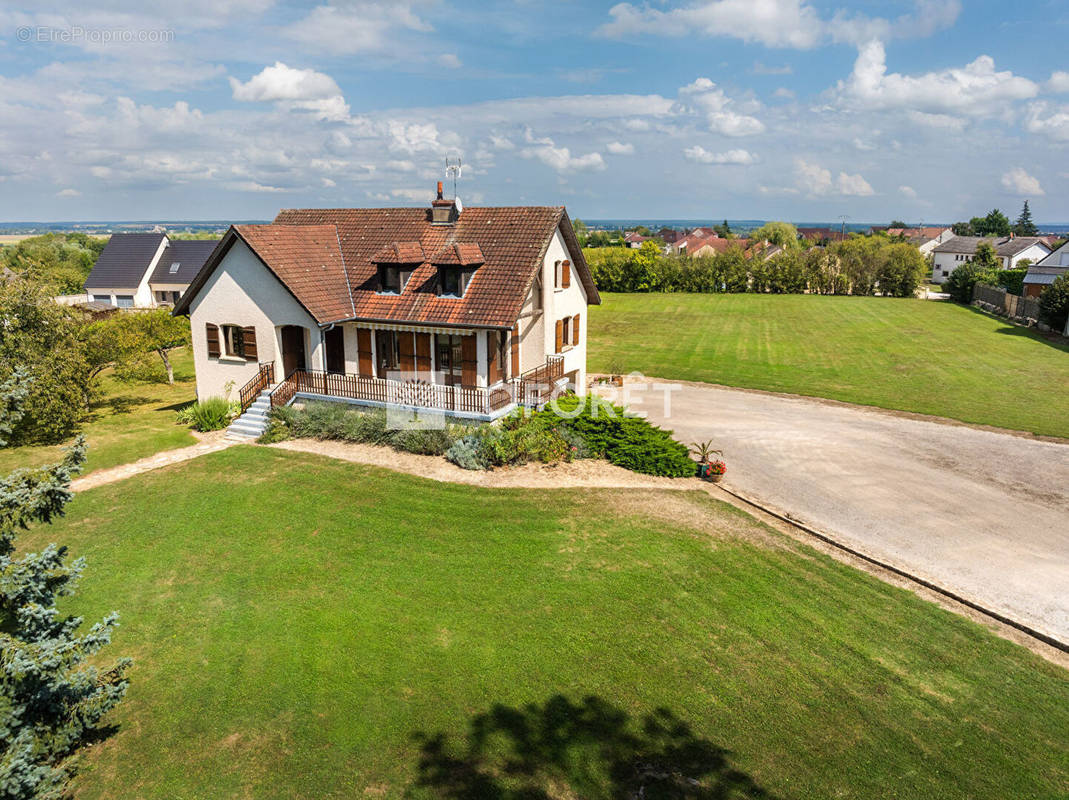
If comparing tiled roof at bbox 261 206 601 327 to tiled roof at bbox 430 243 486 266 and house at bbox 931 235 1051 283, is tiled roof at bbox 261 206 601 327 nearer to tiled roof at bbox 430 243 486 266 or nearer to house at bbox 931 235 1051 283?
tiled roof at bbox 430 243 486 266

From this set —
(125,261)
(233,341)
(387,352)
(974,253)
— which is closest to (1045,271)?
(974,253)

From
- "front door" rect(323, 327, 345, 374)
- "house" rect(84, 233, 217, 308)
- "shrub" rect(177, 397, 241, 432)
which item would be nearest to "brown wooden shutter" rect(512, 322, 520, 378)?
"front door" rect(323, 327, 345, 374)

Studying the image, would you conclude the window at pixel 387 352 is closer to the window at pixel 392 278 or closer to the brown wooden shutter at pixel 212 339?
the window at pixel 392 278

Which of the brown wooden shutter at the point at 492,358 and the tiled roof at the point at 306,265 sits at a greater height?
the tiled roof at the point at 306,265

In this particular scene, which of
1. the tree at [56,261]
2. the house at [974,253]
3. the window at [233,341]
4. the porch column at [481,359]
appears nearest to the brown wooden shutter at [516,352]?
the porch column at [481,359]

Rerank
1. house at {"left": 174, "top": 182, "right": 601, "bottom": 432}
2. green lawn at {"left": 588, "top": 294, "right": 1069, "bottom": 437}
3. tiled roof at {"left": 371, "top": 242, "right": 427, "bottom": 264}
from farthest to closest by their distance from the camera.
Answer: green lawn at {"left": 588, "top": 294, "right": 1069, "bottom": 437}, tiled roof at {"left": 371, "top": 242, "right": 427, "bottom": 264}, house at {"left": 174, "top": 182, "right": 601, "bottom": 432}

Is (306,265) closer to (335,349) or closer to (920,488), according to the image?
(335,349)

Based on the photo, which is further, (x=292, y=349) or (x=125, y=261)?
(x=125, y=261)
